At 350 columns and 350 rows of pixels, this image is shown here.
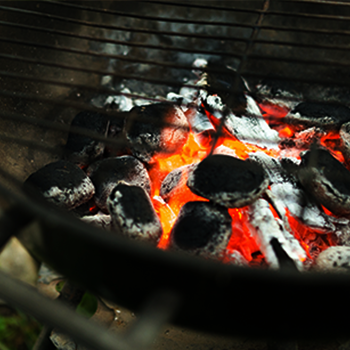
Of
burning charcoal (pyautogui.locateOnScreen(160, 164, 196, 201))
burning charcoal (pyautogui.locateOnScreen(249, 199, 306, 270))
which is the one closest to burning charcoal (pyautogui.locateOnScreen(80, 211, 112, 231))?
burning charcoal (pyautogui.locateOnScreen(160, 164, 196, 201))

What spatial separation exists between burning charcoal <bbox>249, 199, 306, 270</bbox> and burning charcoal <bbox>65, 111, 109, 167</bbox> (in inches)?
18.6

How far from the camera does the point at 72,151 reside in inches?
35.7

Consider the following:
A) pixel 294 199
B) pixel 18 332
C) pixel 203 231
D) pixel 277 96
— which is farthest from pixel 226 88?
pixel 18 332

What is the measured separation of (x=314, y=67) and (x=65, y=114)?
93 cm

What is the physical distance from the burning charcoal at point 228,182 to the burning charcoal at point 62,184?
27 centimetres

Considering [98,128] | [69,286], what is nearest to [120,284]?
[69,286]

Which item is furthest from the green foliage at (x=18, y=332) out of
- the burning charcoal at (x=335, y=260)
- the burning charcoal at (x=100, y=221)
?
the burning charcoal at (x=335, y=260)

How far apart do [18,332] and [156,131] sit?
75cm

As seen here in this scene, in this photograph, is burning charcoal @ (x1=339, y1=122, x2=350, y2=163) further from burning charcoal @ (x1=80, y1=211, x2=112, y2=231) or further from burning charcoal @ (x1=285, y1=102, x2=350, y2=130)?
burning charcoal @ (x1=80, y1=211, x2=112, y2=231)

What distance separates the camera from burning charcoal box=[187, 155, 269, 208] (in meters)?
0.66

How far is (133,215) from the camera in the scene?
0.65 metres

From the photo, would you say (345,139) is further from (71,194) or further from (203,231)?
(71,194)

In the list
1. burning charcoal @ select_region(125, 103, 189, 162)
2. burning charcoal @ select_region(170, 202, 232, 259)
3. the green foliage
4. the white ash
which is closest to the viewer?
burning charcoal @ select_region(170, 202, 232, 259)

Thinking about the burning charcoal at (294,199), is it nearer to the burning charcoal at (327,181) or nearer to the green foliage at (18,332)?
the burning charcoal at (327,181)
